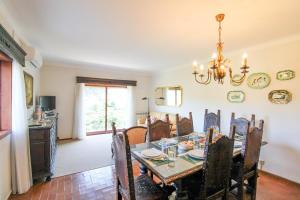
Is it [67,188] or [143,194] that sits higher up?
[143,194]

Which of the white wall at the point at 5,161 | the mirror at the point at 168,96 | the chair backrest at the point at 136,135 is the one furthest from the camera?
the mirror at the point at 168,96

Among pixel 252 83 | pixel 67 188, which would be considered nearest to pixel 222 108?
pixel 252 83

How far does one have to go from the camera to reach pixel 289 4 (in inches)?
66.8

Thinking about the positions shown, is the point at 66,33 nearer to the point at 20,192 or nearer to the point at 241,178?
the point at 20,192

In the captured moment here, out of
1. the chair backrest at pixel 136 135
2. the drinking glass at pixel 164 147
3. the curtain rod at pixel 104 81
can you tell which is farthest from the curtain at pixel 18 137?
the curtain rod at pixel 104 81

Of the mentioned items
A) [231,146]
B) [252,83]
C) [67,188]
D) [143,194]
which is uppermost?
[252,83]

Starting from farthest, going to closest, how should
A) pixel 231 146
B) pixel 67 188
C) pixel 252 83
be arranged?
pixel 252 83 → pixel 67 188 → pixel 231 146

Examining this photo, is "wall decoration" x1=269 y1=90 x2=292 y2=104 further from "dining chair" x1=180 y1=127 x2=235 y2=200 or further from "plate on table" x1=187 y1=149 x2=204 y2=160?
"plate on table" x1=187 y1=149 x2=204 y2=160

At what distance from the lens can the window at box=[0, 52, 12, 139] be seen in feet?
7.07

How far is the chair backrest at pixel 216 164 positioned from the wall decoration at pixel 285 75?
1942 mm

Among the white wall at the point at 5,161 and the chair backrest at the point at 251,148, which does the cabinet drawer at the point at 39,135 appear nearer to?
the white wall at the point at 5,161

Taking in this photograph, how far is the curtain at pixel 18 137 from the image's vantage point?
2.16 meters

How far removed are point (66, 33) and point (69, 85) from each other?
2.89 meters

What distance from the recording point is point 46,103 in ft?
13.4
